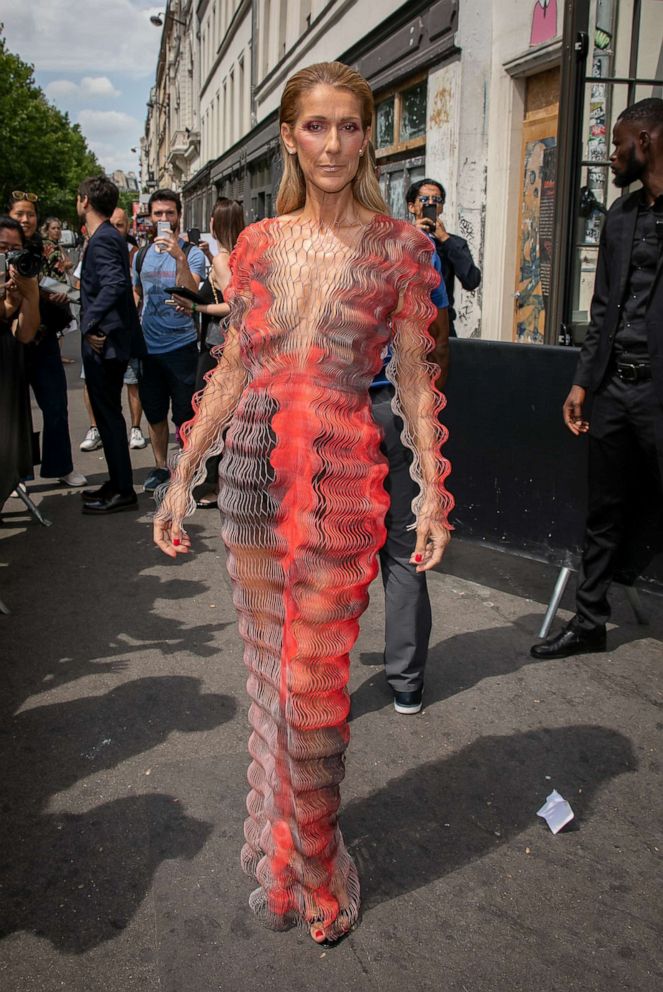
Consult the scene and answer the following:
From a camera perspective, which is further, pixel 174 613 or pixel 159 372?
pixel 159 372

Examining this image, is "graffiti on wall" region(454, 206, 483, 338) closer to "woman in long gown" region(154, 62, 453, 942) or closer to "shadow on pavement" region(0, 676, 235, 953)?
"shadow on pavement" region(0, 676, 235, 953)

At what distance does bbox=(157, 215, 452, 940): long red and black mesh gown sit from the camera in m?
2.21

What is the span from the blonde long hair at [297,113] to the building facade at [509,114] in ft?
8.95

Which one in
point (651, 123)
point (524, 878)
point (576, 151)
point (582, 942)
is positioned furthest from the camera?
point (576, 151)

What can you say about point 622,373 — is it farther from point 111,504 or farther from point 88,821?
point 111,504

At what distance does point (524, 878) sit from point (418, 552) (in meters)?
1.08

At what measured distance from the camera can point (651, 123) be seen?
3695 millimetres

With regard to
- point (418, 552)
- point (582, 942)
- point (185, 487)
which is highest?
point (185, 487)

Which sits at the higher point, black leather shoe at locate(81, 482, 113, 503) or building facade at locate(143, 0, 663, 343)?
building facade at locate(143, 0, 663, 343)

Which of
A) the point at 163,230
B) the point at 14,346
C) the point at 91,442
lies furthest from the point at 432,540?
the point at 91,442

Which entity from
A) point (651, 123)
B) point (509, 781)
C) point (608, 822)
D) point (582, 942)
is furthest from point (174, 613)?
point (651, 123)

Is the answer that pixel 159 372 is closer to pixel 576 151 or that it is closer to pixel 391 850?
pixel 576 151

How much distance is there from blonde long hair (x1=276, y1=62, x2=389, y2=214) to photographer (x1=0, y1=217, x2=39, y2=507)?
3.20m

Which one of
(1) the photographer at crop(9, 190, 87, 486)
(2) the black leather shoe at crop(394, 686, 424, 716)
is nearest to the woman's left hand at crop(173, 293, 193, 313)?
(1) the photographer at crop(9, 190, 87, 486)
